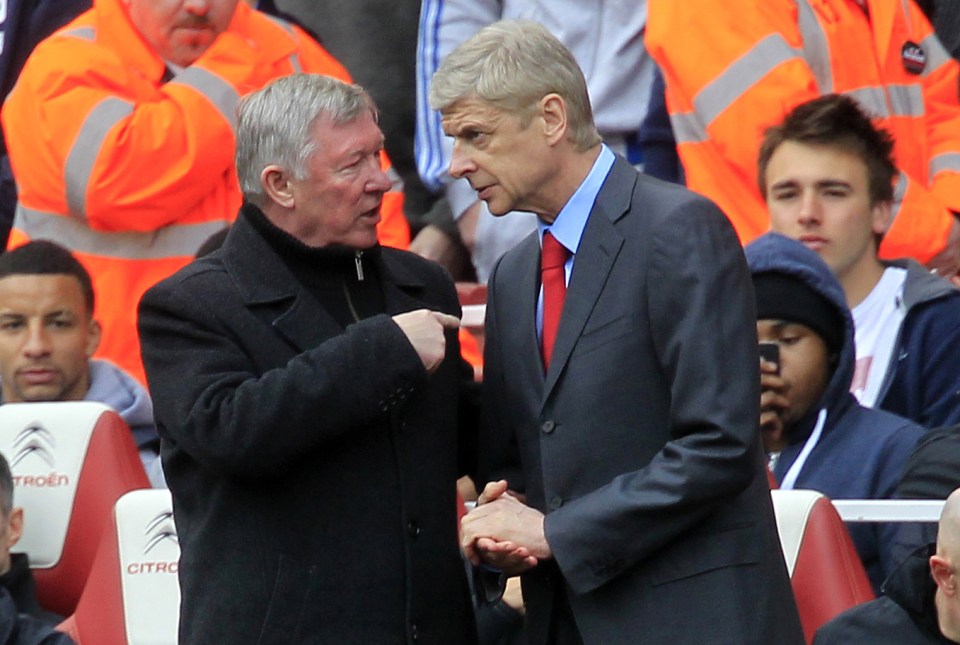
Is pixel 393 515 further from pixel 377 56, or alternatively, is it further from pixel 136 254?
pixel 377 56

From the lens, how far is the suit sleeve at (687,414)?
308 centimetres

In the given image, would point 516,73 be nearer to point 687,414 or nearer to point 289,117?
point 289,117

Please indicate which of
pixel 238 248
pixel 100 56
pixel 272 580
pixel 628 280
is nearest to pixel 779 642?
pixel 628 280

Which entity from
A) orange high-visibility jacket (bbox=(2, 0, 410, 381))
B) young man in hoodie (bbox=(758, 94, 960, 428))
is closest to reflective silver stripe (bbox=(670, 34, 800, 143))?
young man in hoodie (bbox=(758, 94, 960, 428))

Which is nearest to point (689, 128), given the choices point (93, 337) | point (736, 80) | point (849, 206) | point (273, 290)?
point (736, 80)

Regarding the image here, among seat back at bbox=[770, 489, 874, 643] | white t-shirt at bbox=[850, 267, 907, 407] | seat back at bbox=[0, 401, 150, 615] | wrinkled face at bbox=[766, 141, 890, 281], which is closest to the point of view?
seat back at bbox=[770, 489, 874, 643]

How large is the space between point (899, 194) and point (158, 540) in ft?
8.34

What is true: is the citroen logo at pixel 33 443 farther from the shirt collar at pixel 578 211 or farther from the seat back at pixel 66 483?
the shirt collar at pixel 578 211

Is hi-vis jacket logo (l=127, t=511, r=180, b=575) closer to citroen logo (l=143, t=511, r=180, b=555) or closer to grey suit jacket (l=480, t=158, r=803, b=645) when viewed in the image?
citroen logo (l=143, t=511, r=180, b=555)

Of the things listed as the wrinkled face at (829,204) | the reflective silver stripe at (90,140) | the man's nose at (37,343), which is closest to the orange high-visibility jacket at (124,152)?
the reflective silver stripe at (90,140)

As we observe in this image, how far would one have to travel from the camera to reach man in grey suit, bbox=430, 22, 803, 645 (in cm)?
310

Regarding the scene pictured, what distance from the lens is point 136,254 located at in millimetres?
5902

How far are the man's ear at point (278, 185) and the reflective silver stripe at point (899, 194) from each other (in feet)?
9.18

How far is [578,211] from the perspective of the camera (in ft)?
10.9
